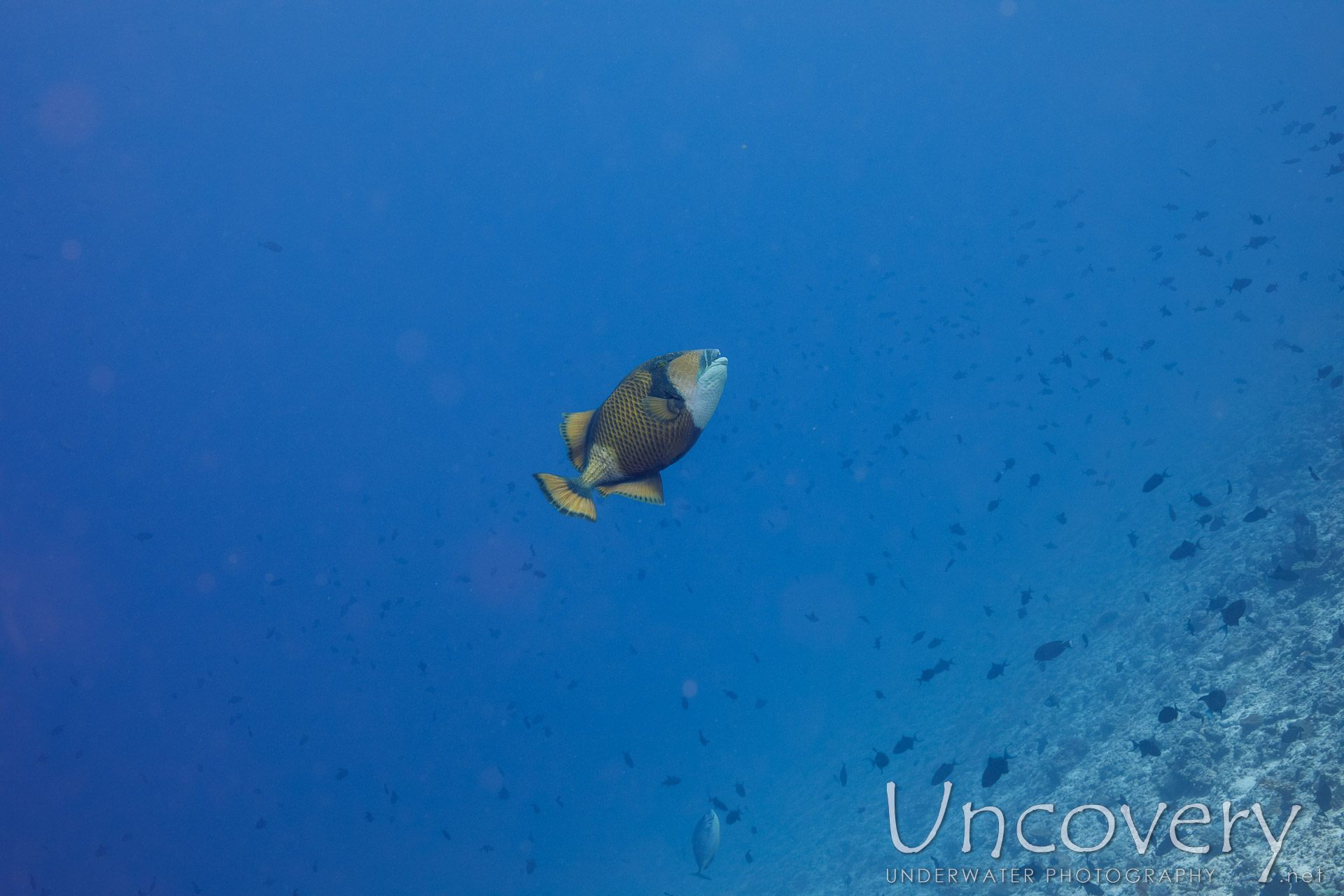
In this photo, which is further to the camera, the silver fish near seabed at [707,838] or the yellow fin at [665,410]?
the silver fish near seabed at [707,838]

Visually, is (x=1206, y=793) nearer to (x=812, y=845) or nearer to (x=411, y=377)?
(x=812, y=845)

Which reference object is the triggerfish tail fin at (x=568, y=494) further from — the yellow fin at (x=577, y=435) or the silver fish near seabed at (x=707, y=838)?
the silver fish near seabed at (x=707, y=838)

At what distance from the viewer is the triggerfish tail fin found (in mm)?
2090

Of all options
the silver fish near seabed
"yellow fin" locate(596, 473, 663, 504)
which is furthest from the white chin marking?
the silver fish near seabed

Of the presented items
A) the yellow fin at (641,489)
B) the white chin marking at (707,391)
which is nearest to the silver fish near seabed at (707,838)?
the yellow fin at (641,489)

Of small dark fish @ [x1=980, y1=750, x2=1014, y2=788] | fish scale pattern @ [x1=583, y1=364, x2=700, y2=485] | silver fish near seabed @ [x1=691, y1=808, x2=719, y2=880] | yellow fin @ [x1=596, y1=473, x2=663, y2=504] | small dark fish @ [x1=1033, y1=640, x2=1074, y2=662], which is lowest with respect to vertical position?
silver fish near seabed @ [x1=691, y1=808, x2=719, y2=880]

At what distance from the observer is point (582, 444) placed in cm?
241

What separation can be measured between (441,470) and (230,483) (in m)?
11.6

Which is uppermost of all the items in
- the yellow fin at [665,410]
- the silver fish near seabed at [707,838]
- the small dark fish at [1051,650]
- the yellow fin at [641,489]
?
the yellow fin at [665,410]

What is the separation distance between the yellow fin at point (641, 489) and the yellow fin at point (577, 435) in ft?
0.48

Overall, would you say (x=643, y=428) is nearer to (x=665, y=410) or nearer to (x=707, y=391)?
(x=665, y=410)

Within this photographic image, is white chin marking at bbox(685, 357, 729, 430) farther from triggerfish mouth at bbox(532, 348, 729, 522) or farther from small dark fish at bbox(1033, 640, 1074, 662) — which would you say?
small dark fish at bbox(1033, 640, 1074, 662)

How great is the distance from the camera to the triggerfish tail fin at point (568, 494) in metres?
2.09

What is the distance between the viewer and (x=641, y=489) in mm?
2328
